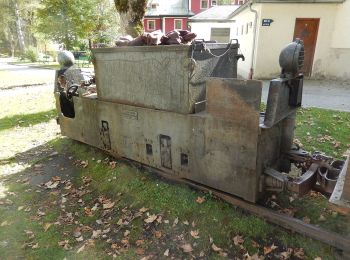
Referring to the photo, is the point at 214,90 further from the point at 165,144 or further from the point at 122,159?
the point at 122,159

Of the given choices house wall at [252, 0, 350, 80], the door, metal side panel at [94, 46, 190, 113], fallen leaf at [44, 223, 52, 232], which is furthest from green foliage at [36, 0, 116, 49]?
fallen leaf at [44, 223, 52, 232]

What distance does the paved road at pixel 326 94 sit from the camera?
9.49 m

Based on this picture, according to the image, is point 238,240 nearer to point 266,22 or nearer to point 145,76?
point 145,76

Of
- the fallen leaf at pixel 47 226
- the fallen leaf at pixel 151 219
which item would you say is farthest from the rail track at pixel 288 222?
the fallen leaf at pixel 47 226

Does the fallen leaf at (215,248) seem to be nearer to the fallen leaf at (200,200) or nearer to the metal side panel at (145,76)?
the fallen leaf at (200,200)

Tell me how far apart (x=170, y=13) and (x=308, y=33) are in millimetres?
29246

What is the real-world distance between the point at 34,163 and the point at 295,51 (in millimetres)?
5344

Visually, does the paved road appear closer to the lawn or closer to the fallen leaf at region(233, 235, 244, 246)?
the lawn

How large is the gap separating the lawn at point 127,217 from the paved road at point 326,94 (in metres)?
3.47

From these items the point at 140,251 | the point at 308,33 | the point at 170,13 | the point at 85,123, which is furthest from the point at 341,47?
the point at 170,13

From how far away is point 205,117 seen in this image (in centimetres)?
377

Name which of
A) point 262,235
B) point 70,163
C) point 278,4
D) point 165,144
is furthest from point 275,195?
point 278,4

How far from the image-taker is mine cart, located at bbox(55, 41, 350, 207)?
3.52 metres

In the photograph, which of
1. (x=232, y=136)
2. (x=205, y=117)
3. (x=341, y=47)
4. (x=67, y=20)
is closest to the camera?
(x=232, y=136)
